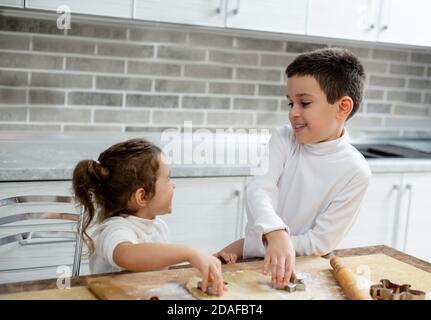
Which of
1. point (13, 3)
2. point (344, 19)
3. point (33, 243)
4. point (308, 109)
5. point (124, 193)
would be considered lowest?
point (33, 243)

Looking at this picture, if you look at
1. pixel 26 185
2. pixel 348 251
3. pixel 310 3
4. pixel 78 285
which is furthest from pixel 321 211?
pixel 310 3

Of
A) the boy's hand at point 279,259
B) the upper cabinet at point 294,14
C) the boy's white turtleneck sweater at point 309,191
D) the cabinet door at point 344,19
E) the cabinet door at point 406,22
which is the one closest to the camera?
the boy's hand at point 279,259

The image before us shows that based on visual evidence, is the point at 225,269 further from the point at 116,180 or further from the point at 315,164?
the point at 315,164

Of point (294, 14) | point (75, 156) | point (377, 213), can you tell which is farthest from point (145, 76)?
point (377, 213)

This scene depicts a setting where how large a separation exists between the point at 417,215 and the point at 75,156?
4.94 ft

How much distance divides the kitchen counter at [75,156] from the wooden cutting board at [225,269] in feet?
3.22

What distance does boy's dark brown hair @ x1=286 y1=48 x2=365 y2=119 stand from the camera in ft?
5.00

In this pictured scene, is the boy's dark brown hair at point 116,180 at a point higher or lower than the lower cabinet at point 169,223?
higher

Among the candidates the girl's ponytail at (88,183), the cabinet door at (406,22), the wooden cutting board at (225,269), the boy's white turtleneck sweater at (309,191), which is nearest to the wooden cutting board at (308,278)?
the wooden cutting board at (225,269)

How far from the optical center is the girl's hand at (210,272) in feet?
3.51

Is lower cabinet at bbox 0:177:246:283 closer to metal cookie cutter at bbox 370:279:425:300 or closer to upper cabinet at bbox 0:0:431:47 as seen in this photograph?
upper cabinet at bbox 0:0:431:47

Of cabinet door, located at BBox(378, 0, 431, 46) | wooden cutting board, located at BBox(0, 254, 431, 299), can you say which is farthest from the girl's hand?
cabinet door, located at BBox(378, 0, 431, 46)

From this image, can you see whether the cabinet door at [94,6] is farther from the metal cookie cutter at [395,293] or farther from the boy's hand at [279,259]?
the metal cookie cutter at [395,293]

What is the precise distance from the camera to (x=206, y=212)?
7.68 feet
